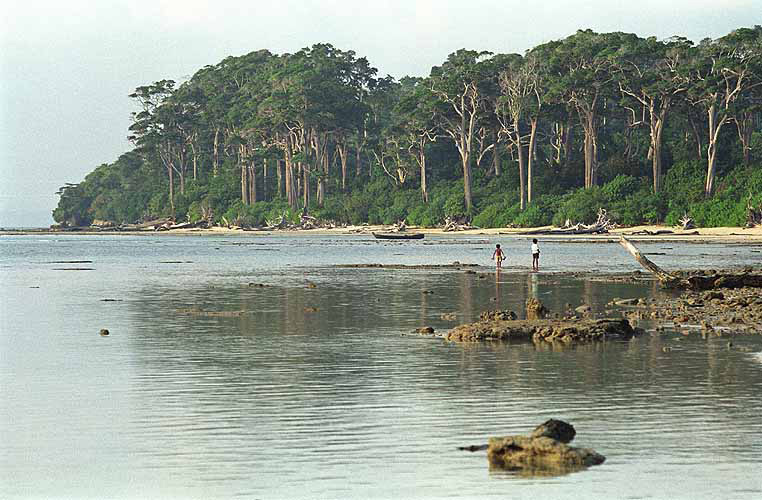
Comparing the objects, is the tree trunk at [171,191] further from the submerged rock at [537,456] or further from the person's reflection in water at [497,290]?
the submerged rock at [537,456]

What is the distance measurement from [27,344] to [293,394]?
9.03 metres

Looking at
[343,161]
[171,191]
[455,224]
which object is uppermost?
[343,161]

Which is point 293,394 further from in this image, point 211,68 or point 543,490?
point 211,68

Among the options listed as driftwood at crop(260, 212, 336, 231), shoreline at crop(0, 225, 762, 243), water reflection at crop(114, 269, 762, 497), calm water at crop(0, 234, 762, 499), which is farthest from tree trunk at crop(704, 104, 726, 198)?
water reflection at crop(114, 269, 762, 497)

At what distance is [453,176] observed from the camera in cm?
11762

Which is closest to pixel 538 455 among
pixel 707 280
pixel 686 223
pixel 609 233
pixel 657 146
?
pixel 707 280

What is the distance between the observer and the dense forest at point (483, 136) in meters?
90.6

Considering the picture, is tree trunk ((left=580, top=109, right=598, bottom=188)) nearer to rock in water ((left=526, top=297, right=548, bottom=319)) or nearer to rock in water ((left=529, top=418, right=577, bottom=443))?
rock in water ((left=526, top=297, right=548, bottom=319))

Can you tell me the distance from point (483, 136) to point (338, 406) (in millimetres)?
96417

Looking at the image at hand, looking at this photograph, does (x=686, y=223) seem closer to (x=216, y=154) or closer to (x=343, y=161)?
(x=343, y=161)

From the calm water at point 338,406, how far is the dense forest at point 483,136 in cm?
6251

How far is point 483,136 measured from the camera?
362ft

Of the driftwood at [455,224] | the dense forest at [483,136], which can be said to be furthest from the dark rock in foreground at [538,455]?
the driftwood at [455,224]

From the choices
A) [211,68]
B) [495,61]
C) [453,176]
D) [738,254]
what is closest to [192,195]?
[211,68]
